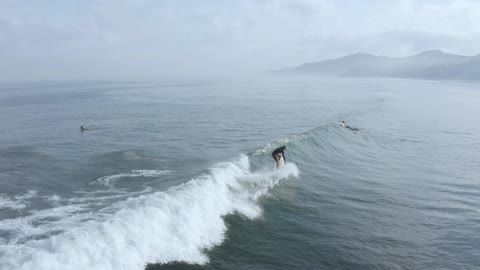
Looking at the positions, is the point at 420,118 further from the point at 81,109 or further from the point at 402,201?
the point at 81,109

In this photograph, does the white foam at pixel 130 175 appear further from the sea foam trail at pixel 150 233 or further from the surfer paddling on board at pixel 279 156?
the surfer paddling on board at pixel 279 156

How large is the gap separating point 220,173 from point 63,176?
10.8m

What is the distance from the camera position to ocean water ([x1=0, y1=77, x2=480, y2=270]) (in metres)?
14.9

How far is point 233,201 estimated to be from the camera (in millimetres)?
20938

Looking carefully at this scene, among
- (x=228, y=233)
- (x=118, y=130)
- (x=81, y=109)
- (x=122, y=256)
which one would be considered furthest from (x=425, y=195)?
(x=81, y=109)

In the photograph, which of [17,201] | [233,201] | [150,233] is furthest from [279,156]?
[17,201]

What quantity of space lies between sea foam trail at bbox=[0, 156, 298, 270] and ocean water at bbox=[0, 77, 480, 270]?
0.20 ft

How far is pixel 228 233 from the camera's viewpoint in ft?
57.7

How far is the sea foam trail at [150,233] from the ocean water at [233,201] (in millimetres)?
60

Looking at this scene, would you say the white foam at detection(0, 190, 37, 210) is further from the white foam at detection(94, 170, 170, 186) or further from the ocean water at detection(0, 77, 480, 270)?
the white foam at detection(94, 170, 170, 186)

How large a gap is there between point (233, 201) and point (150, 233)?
642 cm

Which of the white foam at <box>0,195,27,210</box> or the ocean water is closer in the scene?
the ocean water

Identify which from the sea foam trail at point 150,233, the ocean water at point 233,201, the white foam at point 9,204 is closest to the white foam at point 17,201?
the white foam at point 9,204

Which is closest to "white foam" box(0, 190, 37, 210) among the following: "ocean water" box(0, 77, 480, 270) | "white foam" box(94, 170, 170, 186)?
"ocean water" box(0, 77, 480, 270)
